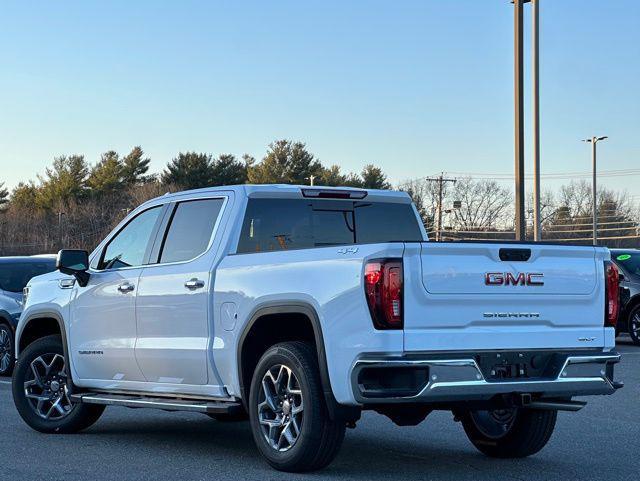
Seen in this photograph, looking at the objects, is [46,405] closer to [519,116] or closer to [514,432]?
[514,432]

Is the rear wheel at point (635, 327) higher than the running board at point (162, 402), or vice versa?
the running board at point (162, 402)

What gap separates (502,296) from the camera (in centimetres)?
708

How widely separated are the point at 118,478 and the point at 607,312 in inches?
136

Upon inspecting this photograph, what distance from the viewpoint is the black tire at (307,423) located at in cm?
709

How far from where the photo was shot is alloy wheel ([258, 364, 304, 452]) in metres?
7.33

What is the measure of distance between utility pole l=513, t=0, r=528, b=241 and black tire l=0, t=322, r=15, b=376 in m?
8.48

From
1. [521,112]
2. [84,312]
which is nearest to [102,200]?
[521,112]

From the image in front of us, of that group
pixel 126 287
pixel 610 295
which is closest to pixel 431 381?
pixel 610 295

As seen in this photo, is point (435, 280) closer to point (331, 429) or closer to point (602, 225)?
point (331, 429)

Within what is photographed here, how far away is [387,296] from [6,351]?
11049 millimetres

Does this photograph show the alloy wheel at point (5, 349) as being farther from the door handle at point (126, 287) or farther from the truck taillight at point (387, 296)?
the truck taillight at point (387, 296)

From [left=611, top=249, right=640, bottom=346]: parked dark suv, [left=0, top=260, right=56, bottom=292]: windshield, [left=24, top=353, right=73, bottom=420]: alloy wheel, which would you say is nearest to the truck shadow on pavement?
[left=24, top=353, right=73, bottom=420]: alloy wheel

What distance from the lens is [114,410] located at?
11672 millimetres

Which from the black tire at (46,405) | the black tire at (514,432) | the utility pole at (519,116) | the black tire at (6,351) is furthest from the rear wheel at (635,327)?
the black tire at (46,405)
